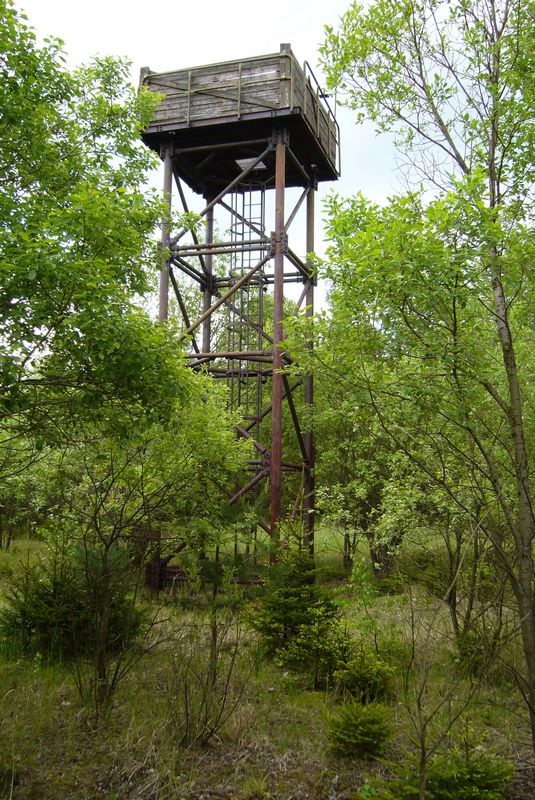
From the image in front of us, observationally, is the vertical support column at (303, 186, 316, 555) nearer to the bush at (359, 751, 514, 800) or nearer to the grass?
the grass

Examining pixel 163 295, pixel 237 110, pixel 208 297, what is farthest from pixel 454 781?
pixel 208 297

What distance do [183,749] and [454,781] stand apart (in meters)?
2.31

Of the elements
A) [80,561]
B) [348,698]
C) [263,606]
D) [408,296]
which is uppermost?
[408,296]

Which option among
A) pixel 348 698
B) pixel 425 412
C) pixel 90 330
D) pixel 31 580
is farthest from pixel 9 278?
pixel 348 698

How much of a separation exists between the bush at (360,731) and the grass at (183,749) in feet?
0.38

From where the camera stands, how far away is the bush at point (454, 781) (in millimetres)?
3939

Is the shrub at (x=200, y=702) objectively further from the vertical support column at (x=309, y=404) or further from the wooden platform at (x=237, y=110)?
the wooden platform at (x=237, y=110)

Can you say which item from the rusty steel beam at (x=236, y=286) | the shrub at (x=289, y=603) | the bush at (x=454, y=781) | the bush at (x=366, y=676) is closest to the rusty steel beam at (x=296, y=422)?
the rusty steel beam at (x=236, y=286)

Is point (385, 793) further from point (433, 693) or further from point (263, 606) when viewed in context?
point (263, 606)

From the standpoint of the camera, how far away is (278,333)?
11.6m

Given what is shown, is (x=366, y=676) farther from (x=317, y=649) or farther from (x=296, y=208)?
(x=296, y=208)

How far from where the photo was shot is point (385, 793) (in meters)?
3.95

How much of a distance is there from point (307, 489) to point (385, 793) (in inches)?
413

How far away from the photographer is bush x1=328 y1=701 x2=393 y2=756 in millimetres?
5180
